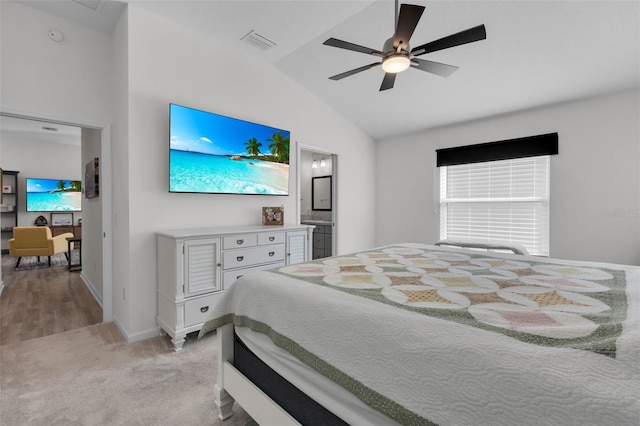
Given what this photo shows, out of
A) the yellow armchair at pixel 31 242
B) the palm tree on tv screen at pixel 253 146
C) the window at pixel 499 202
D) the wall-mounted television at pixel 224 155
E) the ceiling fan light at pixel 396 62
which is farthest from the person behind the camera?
the yellow armchair at pixel 31 242

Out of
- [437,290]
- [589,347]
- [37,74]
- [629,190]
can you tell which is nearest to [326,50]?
[37,74]

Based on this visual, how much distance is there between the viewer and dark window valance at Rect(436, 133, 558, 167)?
136 inches

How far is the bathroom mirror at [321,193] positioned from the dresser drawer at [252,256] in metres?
2.84

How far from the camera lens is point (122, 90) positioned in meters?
2.54

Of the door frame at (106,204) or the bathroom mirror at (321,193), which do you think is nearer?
the door frame at (106,204)

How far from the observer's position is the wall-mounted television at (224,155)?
2.69 m

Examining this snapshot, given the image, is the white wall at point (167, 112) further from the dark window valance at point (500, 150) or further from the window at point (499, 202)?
the window at point (499, 202)

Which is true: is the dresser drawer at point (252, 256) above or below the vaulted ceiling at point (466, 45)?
below

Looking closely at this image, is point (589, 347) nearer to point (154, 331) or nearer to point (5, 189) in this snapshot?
point (154, 331)

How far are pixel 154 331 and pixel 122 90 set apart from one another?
7.10ft

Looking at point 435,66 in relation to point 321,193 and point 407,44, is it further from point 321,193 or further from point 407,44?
point 321,193

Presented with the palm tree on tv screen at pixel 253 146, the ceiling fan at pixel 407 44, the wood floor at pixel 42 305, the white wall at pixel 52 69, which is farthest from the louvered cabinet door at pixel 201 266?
the ceiling fan at pixel 407 44

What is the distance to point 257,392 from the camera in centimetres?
129

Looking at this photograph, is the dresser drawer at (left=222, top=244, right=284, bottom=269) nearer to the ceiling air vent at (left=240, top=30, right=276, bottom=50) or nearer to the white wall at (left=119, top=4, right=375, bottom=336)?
the white wall at (left=119, top=4, right=375, bottom=336)
